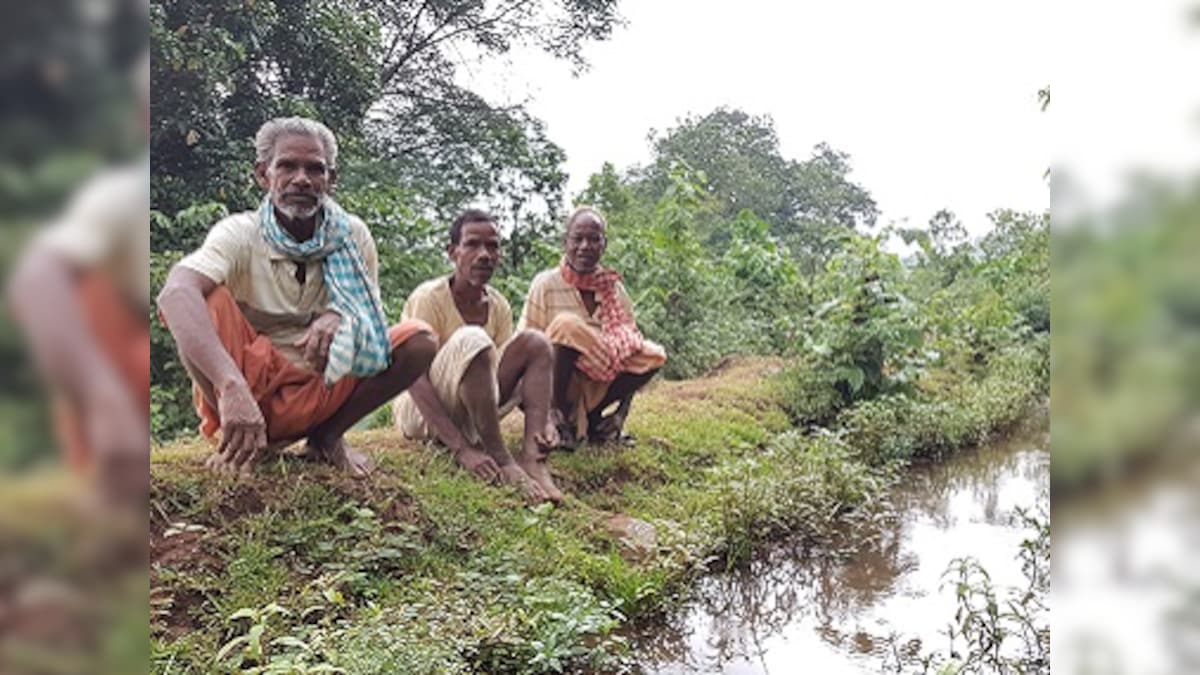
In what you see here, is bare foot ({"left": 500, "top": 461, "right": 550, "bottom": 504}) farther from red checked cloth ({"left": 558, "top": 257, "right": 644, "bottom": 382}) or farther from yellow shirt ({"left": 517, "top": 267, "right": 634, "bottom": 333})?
yellow shirt ({"left": 517, "top": 267, "right": 634, "bottom": 333})

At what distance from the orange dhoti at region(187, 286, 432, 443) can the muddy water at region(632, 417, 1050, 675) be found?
1148mm

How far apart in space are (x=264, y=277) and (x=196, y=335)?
13.5 inches

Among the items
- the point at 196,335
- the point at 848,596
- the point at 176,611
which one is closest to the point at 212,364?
the point at 196,335

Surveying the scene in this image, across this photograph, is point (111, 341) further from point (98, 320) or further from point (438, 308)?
point (438, 308)

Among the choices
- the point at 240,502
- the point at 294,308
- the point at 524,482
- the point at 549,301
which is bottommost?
the point at 240,502

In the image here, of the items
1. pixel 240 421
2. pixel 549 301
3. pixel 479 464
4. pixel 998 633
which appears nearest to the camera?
pixel 998 633

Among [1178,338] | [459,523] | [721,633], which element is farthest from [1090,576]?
[459,523]

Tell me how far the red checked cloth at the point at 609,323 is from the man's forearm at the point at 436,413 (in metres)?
0.70

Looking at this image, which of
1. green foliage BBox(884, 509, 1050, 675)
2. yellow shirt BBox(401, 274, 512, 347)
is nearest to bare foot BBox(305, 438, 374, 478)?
yellow shirt BBox(401, 274, 512, 347)

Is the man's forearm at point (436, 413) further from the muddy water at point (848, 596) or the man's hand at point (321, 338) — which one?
the muddy water at point (848, 596)

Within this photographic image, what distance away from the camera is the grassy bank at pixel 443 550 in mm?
1961

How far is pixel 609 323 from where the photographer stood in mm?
3908

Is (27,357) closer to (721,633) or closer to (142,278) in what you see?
(142,278)

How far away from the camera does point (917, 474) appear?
4.64m
